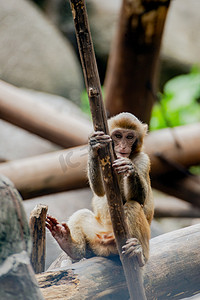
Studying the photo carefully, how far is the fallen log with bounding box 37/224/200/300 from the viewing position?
2.48 m

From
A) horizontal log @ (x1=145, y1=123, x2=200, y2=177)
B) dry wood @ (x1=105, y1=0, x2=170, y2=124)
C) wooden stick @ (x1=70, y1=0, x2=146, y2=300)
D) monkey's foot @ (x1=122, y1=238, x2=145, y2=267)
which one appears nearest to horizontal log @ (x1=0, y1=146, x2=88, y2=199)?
dry wood @ (x1=105, y1=0, x2=170, y2=124)

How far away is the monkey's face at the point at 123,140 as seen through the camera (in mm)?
2807

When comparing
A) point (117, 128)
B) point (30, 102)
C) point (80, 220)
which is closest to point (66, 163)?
point (30, 102)

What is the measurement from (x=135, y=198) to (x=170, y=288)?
2.26ft

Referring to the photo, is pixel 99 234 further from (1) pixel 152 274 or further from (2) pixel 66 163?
(2) pixel 66 163

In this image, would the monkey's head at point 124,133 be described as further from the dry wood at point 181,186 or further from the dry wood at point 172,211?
the dry wood at point 172,211

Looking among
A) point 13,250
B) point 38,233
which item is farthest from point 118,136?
point 13,250

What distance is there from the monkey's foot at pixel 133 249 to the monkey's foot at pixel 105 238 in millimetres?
338

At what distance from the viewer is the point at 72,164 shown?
471cm

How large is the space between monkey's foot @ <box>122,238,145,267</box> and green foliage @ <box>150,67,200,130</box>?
400 centimetres

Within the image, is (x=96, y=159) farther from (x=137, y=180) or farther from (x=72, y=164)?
(x=72, y=164)

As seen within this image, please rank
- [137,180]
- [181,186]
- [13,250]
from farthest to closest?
[181,186], [137,180], [13,250]

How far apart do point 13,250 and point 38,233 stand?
1439 mm

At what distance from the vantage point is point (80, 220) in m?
3.12
